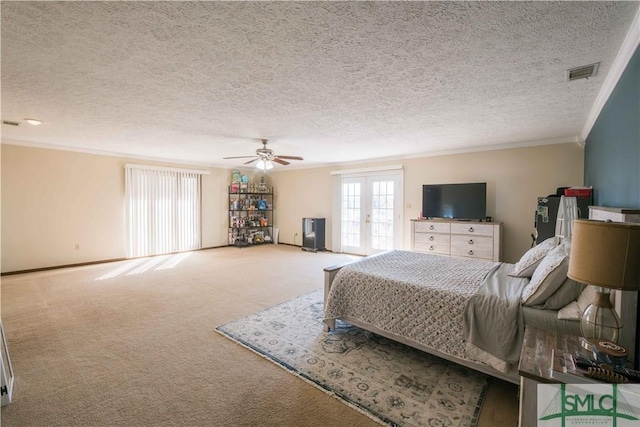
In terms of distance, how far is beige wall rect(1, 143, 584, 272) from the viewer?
14.9ft

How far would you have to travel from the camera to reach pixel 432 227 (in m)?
5.04

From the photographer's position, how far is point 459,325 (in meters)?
2.04

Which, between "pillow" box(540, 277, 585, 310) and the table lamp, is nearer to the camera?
the table lamp

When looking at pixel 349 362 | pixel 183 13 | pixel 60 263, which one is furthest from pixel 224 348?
pixel 60 263

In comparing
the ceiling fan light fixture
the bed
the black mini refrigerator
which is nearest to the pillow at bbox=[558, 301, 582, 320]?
the bed

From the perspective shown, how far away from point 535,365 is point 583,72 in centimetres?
223

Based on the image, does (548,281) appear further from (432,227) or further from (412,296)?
(432,227)

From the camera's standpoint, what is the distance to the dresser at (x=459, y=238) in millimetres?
4484

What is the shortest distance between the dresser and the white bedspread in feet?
5.49

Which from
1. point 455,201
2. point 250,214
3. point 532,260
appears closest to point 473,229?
point 455,201

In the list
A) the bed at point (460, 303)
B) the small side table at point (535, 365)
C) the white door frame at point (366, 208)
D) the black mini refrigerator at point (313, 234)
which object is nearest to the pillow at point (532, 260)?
the bed at point (460, 303)

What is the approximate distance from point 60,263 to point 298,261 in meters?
4.62

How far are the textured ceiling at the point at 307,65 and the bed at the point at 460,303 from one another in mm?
1453

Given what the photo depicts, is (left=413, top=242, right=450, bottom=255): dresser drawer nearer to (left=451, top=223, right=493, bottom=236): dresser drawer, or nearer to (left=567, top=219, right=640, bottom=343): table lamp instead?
(left=451, top=223, right=493, bottom=236): dresser drawer
